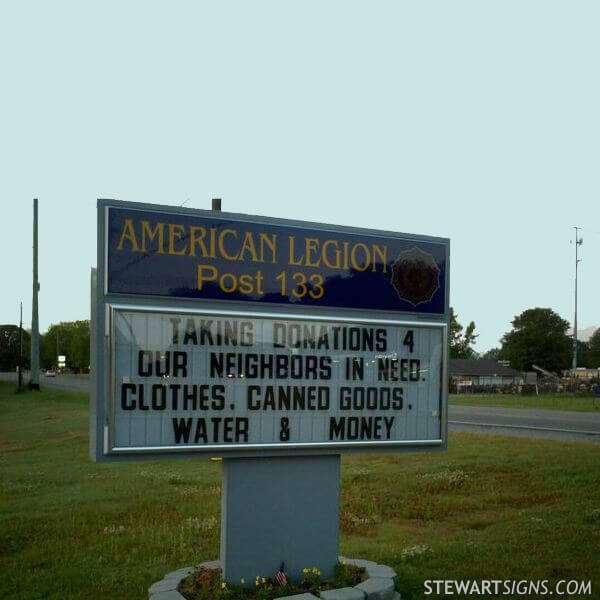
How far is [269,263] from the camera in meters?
6.80

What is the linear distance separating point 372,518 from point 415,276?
424 centimetres

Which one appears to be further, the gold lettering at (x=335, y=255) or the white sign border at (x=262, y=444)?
the gold lettering at (x=335, y=255)

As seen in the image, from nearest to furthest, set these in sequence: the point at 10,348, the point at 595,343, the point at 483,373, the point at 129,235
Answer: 1. the point at 129,235
2. the point at 483,373
3. the point at 10,348
4. the point at 595,343

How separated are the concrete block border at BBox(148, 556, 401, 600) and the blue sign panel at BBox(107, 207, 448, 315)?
2.34m

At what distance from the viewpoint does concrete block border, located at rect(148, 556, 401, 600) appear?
620cm

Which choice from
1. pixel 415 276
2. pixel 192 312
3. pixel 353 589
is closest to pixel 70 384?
pixel 415 276

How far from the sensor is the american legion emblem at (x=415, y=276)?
7.45m

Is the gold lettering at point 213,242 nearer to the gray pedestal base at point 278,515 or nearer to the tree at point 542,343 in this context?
the gray pedestal base at point 278,515

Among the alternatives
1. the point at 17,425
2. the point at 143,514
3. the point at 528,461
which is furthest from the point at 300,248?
the point at 17,425

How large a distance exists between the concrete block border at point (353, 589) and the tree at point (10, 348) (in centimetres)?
11499

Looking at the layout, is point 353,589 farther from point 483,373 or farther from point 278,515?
point 483,373

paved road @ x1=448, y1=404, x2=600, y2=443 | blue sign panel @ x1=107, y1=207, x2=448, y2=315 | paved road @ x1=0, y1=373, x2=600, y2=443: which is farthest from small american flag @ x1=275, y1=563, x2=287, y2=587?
paved road @ x1=448, y1=404, x2=600, y2=443

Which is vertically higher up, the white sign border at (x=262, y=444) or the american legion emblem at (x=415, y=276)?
the american legion emblem at (x=415, y=276)

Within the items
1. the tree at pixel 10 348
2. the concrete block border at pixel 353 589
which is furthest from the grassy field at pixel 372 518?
the tree at pixel 10 348
